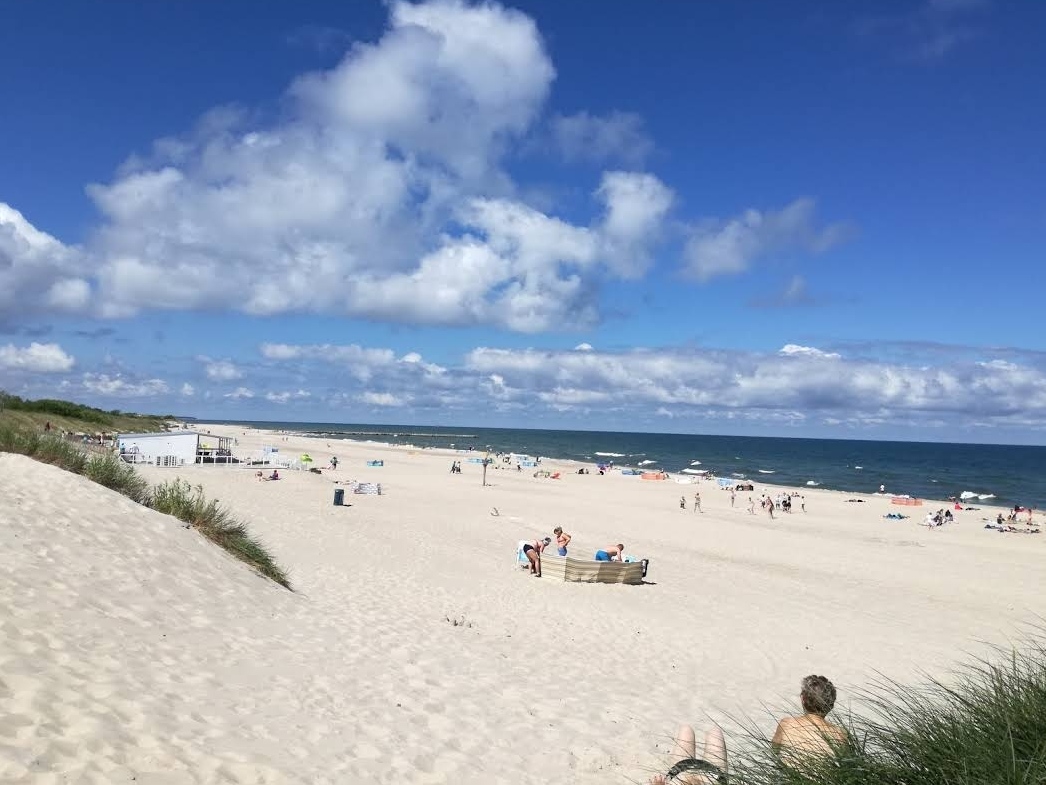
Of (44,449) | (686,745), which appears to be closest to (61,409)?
(44,449)

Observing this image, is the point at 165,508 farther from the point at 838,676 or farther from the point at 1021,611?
the point at 1021,611

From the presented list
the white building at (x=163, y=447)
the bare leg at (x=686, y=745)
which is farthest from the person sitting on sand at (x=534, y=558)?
the white building at (x=163, y=447)

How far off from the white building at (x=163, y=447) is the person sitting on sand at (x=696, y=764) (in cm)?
3509

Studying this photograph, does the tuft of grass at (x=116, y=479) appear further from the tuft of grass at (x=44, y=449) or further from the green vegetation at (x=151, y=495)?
the tuft of grass at (x=44, y=449)

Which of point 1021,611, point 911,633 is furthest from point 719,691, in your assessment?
point 1021,611

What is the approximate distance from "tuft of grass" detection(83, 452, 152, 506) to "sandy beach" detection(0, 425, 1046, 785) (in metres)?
1.49

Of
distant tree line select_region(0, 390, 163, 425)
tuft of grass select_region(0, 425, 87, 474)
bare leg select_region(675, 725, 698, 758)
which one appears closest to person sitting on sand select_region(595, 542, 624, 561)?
tuft of grass select_region(0, 425, 87, 474)

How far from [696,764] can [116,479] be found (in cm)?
1091

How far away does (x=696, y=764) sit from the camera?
4.71 m

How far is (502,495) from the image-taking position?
38.1 metres

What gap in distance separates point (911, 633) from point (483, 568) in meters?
8.85

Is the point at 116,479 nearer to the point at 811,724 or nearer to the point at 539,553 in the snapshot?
the point at 539,553

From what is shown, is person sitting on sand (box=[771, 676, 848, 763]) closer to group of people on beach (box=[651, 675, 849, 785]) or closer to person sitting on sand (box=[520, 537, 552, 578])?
group of people on beach (box=[651, 675, 849, 785])

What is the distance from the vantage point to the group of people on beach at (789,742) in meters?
3.42
